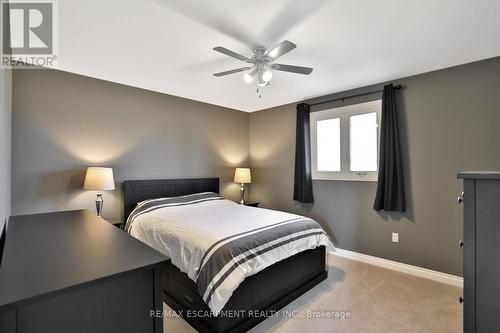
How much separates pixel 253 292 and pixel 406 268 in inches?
85.0

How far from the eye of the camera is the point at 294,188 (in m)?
4.09

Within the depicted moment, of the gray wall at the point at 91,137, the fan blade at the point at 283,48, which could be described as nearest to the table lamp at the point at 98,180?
the gray wall at the point at 91,137

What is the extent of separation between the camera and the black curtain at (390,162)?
120 inches

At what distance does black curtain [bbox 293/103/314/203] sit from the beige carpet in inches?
51.2

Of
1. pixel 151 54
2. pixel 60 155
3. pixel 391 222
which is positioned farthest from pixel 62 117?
pixel 391 222

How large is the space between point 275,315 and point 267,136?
3130 millimetres

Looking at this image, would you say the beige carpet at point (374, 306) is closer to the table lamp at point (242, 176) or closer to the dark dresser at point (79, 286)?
the dark dresser at point (79, 286)

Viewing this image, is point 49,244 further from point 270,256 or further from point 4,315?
point 270,256

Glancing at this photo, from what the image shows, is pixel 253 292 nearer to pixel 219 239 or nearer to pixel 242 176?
pixel 219 239

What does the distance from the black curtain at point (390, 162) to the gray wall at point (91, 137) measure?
2.69m

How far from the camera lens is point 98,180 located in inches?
111

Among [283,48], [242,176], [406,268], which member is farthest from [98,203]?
[406,268]

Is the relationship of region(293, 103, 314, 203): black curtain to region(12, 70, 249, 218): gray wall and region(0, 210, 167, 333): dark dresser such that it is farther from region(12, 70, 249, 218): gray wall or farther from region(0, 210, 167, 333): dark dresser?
region(0, 210, 167, 333): dark dresser

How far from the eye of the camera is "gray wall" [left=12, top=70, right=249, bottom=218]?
270 cm
